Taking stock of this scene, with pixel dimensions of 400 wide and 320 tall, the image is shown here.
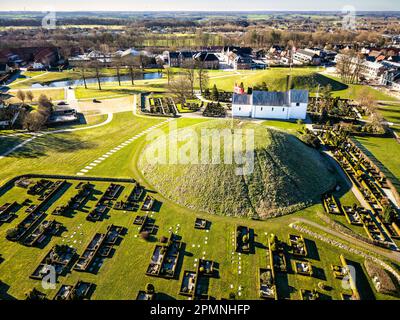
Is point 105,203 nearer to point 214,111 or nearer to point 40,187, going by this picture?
point 40,187

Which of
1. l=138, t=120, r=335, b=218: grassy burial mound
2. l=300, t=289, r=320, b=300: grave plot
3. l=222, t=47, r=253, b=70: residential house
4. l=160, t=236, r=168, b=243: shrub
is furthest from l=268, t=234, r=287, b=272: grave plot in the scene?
l=222, t=47, r=253, b=70: residential house

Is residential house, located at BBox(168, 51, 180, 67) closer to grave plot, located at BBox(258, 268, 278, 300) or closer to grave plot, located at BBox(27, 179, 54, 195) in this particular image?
grave plot, located at BBox(27, 179, 54, 195)

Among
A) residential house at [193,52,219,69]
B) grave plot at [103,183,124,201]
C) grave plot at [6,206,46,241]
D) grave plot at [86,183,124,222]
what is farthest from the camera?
residential house at [193,52,219,69]

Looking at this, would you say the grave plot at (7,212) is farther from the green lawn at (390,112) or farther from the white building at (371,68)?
the white building at (371,68)

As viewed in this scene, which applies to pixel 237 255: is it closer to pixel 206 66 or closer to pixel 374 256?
pixel 374 256

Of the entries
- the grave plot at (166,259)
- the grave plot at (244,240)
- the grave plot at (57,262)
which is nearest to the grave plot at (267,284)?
the grave plot at (244,240)

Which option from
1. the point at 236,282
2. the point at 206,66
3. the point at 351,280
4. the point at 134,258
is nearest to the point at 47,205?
the point at 134,258
